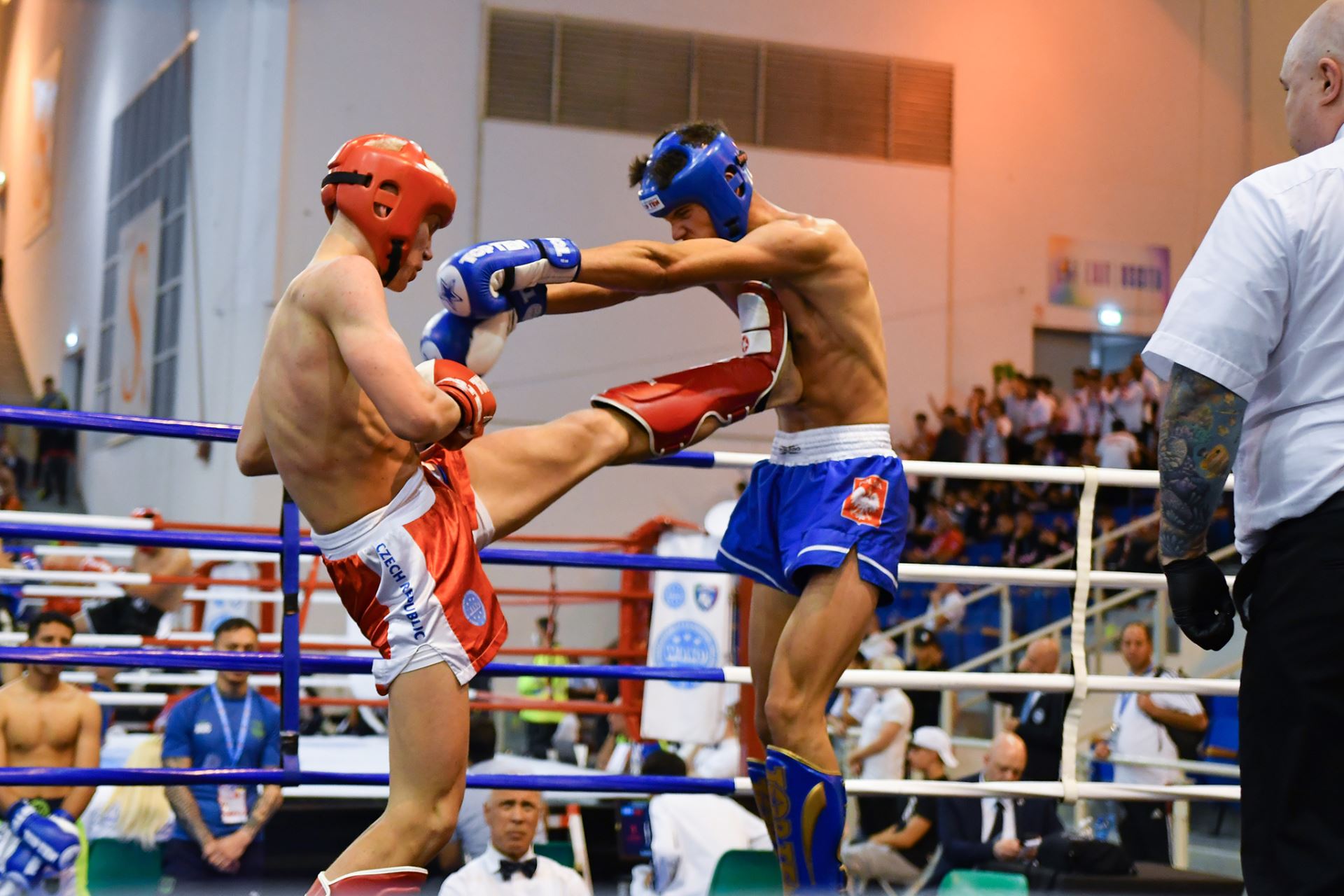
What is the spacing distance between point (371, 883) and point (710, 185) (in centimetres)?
155

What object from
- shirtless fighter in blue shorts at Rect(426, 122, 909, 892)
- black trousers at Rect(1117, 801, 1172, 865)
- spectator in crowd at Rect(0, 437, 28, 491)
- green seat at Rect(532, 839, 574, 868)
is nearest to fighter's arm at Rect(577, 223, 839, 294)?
shirtless fighter in blue shorts at Rect(426, 122, 909, 892)

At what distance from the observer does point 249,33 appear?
1202 cm

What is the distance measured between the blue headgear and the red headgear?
65cm

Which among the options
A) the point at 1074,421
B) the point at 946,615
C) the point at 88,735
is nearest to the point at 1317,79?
the point at 88,735

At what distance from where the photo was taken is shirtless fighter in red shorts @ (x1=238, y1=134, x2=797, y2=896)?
2098mm

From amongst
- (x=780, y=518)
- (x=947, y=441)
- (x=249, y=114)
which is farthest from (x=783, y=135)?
(x=780, y=518)

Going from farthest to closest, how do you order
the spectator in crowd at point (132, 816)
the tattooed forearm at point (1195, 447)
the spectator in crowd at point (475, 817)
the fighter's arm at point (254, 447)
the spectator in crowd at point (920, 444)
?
1. the spectator in crowd at point (920, 444)
2. the spectator in crowd at point (475, 817)
3. the spectator in crowd at point (132, 816)
4. the fighter's arm at point (254, 447)
5. the tattooed forearm at point (1195, 447)

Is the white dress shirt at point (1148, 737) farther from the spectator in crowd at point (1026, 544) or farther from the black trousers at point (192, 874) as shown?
the spectator in crowd at point (1026, 544)

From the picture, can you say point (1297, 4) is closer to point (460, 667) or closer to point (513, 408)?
point (513, 408)

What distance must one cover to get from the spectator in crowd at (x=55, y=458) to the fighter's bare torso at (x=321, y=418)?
1375 centimetres

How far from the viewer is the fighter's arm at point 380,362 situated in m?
2.04

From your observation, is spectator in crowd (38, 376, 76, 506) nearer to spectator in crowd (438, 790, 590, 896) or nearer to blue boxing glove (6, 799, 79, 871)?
blue boxing glove (6, 799, 79, 871)

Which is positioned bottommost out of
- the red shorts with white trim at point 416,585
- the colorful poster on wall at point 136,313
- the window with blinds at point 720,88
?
the red shorts with white trim at point 416,585

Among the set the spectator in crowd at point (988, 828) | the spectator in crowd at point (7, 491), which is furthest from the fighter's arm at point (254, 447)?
the spectator in crowd at point (7, 491)
